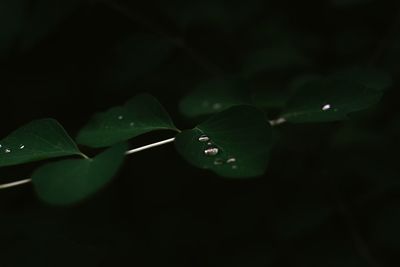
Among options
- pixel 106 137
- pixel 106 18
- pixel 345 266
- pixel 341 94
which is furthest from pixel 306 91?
pixel 106 18

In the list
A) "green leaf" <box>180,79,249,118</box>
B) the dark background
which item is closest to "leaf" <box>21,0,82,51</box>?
the dark background

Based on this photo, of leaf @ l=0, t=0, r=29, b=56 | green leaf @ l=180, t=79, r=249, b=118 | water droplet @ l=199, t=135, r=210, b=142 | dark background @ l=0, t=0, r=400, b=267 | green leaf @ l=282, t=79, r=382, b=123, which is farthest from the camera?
dark background @ l=0, t=0, r=400, b=267

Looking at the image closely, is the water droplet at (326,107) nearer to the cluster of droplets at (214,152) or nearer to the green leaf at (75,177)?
the cluster of droplets at (214,152)

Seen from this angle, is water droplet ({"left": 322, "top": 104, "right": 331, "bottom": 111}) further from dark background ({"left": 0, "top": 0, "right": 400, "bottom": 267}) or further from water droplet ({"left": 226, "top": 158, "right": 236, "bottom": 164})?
dark background ({"left": 0, "top": 0, "right": 400, "bottom": 267})

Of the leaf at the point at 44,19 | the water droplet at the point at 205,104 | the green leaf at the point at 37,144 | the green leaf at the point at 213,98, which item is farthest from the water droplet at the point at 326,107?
the leaf at the point at 44,19

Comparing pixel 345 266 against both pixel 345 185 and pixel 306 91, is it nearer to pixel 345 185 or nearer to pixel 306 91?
pixel 345 185
